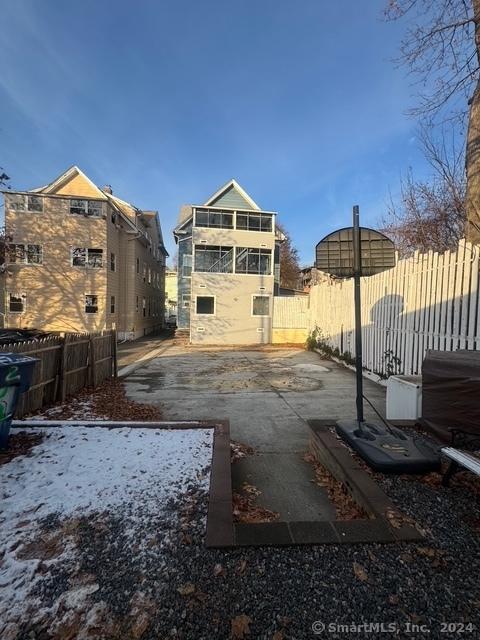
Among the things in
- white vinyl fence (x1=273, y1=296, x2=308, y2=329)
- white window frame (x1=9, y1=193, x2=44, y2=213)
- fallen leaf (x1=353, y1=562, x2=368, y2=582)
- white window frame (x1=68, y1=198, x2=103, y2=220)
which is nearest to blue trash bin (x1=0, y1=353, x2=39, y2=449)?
fallen leaf (x1=353, y1=562, x2=368, y2=582)

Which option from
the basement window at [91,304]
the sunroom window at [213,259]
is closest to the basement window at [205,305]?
the sunroom window at [213,259]

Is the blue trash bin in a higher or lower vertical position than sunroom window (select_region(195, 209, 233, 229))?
lower

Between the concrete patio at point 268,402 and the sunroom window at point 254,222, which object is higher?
the sunroom window at point 254,222

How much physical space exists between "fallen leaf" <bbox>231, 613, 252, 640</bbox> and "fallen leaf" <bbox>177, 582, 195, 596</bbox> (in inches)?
11.5

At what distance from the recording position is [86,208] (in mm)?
18141

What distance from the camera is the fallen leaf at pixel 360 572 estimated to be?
1845mm

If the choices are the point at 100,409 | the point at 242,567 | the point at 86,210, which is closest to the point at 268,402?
the point at 100,409

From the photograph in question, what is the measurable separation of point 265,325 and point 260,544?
16.9 meters

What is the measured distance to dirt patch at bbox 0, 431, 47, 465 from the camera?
341 cm

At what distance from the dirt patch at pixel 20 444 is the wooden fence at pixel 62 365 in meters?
1.14

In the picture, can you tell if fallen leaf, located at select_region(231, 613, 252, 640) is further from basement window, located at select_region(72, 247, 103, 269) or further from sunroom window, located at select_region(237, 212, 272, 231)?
basement window, located at select_region(72, 247, 103, 269)

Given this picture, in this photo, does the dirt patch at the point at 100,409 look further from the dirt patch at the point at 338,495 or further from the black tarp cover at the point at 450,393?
the black tarp cover at the point at 450,393

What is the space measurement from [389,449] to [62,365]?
18.7ft

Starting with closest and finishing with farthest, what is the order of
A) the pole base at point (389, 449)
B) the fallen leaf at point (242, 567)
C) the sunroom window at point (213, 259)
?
1. the fallen leaf at point (242, 567)
2. the pole base at point (389, 449)
3. the sunroom window at point (213, 259)
